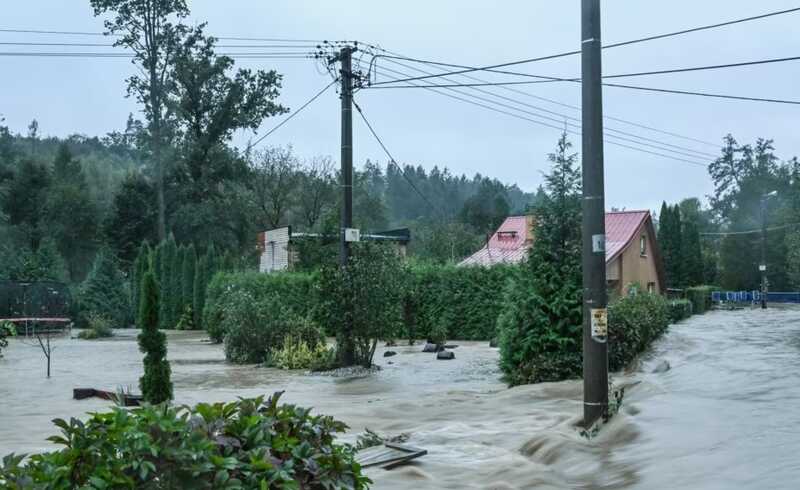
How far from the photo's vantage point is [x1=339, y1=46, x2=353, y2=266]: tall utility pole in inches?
739

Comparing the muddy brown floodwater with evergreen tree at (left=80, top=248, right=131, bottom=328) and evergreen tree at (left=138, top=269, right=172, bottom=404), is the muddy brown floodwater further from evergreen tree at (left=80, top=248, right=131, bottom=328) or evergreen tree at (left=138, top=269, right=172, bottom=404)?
evergreen tree at (left=80, top=248, right=131, bottom=328)

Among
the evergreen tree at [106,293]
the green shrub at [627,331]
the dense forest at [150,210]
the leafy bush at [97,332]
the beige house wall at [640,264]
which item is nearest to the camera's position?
the green shrub at [627,331]

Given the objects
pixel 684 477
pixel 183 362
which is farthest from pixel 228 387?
pixel 684 477

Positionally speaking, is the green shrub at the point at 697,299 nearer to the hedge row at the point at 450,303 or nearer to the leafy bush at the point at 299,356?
the hedge row at the point at 450,303

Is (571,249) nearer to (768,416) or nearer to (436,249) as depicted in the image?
(768,416)

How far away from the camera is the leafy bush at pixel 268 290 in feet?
98.7

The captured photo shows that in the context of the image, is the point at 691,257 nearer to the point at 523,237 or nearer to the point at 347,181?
the point at 523,237

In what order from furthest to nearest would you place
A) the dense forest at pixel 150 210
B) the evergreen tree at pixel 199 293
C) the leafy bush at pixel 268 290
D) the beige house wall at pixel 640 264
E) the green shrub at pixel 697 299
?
the dense forest at pixel 150 210 < the green shrub at pixel 697 299 < the evergreen tree at pixel 199 293 < the beige house wall at pixel 640 264 < the leafy bush at pixel 268 290

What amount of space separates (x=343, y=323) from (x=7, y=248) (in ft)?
118

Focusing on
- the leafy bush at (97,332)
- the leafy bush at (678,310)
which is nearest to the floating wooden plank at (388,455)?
the leafy bush at (678,310)

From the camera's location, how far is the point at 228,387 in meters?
16.2

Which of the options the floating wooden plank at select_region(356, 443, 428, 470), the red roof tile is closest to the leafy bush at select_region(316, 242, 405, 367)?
the floating wooden plank at select_region(356, 443, 428, 470)

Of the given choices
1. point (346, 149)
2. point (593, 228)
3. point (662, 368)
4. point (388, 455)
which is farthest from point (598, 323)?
point (346, 149)

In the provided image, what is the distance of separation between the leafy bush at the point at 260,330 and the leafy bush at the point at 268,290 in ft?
23.3
